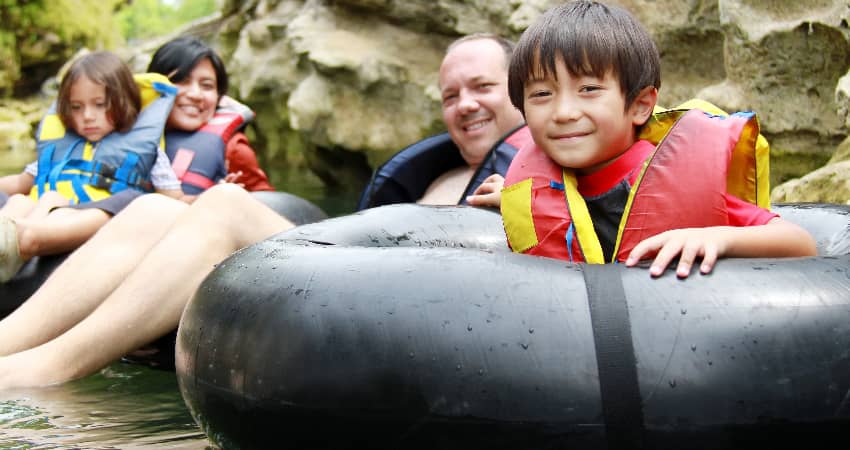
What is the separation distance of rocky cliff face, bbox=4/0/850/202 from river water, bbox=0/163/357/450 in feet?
6.96

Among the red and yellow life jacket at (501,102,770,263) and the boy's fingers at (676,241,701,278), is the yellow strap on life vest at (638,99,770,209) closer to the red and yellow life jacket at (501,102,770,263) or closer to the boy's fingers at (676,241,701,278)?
the red and yellow life jacket at (501,102,770,263)

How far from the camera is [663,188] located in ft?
5.96

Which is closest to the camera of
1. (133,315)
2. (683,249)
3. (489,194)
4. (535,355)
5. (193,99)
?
(535,355)

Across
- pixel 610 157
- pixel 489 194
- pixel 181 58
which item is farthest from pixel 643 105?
pixel 181 58

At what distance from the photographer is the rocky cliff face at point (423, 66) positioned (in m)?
3.90

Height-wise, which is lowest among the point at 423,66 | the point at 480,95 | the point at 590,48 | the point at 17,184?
the point at 423,66

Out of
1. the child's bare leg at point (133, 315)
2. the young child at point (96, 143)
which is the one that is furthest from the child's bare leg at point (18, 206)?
the child's bare leg at point (133, 315)

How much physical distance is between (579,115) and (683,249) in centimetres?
37

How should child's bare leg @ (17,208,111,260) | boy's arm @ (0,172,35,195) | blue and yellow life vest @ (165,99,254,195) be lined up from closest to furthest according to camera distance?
child's bare leg @ (17,208,111,260) → boy's arm @ (0,172,35,195) → blue and yellow life vest @ (165,99,254,195)

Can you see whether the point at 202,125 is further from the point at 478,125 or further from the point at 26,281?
the point at 478,125

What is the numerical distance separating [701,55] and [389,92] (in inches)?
80.4

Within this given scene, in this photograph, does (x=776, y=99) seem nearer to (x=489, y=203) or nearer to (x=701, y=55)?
(x=701, y=55)

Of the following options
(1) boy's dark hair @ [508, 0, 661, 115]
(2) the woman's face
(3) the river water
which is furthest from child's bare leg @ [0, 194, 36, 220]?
(1) boy's dark hair @ [508, 0, 661, 115]

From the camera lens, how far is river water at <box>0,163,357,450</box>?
2010mm
